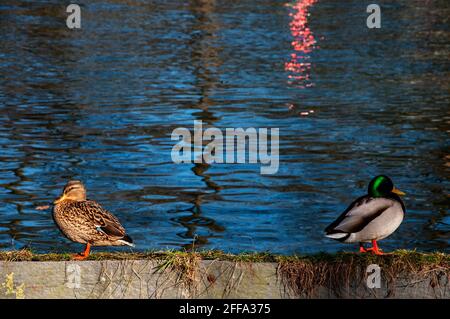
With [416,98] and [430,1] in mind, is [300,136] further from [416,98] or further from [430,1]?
[430,1]

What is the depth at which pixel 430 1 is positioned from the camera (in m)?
37.8

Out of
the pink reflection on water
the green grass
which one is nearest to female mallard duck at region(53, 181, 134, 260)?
the green grass

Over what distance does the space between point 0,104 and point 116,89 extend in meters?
2.34

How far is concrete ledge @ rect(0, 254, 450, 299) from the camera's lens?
313 inches

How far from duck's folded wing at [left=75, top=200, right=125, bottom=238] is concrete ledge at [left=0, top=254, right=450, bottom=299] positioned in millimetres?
655

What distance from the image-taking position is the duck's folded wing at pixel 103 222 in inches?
340
